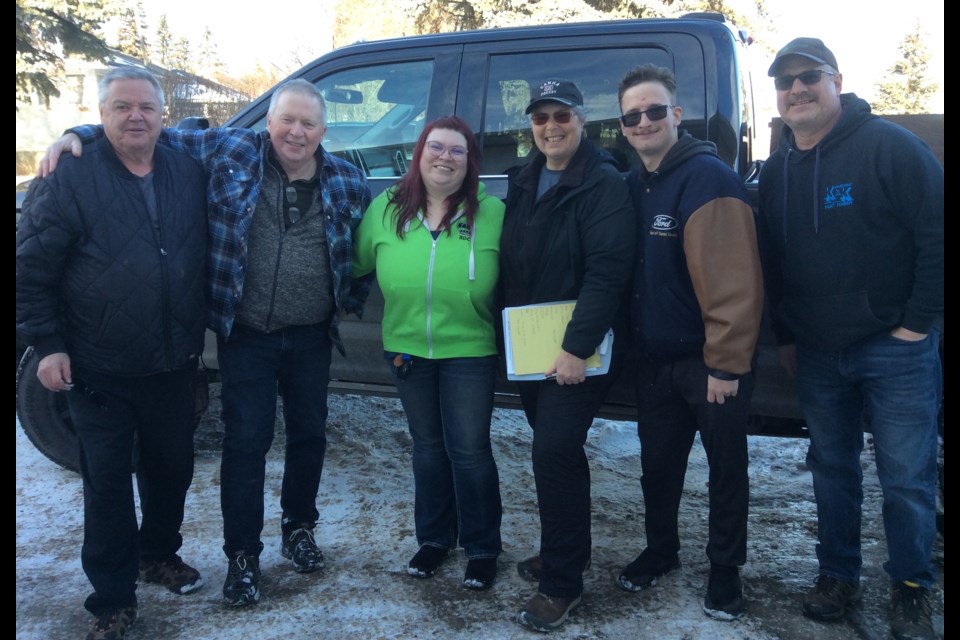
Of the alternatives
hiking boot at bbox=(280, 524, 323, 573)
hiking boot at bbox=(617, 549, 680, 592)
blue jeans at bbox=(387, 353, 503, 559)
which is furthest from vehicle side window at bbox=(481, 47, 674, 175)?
hiking boot at bbox=(280, 524, 323, 573)

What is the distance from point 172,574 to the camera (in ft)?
9.24

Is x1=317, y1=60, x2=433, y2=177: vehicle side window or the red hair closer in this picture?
the red hair

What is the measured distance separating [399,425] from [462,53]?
2.35 metres

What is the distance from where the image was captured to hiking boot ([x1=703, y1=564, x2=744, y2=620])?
259 centimetres

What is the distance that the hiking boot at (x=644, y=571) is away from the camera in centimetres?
280

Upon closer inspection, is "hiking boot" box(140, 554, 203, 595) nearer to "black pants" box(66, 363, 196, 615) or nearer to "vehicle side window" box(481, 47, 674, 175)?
"black pants" box(66, 363, 196, 615)

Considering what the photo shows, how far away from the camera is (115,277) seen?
7.66 feet

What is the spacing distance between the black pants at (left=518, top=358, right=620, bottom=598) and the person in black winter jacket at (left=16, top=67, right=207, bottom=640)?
46.8 inches

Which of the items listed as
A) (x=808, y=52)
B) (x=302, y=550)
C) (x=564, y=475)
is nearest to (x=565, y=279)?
(x=564, y=475)

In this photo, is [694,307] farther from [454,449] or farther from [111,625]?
[111,625]

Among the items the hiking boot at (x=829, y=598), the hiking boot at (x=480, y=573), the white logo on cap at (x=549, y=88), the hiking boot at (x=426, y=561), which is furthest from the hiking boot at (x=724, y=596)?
the white logo on cap at (x=549, y=88)

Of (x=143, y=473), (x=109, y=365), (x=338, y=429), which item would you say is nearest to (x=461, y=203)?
(x=109, y=365)

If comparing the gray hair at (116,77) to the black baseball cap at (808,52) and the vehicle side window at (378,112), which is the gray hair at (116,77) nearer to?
the vehicle side window at (378,112)
